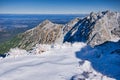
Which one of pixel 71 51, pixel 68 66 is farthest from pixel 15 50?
pixel 68 66

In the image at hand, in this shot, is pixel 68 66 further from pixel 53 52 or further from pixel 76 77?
pixel 53 52

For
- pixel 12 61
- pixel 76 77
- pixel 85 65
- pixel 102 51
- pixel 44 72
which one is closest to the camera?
pixel 76 77

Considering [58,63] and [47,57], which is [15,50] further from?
[58,63]

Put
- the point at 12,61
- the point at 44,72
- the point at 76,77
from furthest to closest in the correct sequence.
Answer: the point at 12,61
the point at 44,72
the point at 76,77

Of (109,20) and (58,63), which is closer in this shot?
(58,63)

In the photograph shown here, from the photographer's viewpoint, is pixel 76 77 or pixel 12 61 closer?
pixel 76 77

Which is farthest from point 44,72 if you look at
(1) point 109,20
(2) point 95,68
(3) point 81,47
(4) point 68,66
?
(1) point 109,20
